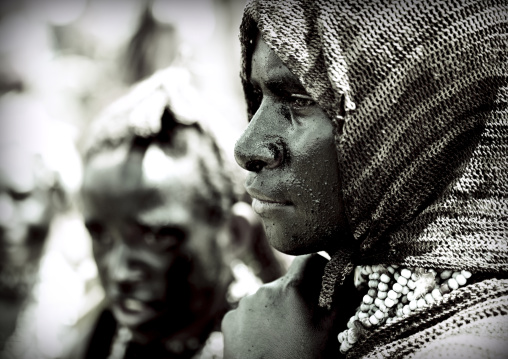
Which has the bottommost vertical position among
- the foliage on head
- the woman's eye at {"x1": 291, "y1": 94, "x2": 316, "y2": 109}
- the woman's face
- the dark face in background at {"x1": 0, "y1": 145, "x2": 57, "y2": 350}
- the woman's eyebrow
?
the dark face in background at {"x1": 0, "y1": 145, "x2": 57, "y2": 350}

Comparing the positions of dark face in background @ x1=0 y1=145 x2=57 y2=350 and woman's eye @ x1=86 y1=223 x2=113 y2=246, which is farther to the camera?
dark face in background @ x1=0 y1=145 x2=57 y2=350

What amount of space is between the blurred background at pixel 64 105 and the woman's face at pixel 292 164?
50 centimetres

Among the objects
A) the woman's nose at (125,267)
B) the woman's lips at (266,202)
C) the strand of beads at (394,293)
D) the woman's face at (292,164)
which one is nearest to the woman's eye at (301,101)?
the woman's face at (292,164)

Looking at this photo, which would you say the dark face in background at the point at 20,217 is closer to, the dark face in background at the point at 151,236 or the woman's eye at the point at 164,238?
the dark face in background at the point at 151,236

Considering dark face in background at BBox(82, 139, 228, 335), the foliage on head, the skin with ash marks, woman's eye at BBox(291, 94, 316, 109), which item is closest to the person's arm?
the skin with ash marks

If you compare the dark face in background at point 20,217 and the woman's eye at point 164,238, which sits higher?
the woman's eye at point 164,238

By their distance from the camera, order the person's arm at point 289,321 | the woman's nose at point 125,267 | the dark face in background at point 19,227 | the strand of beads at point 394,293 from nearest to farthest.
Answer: the strand of beads at point 394,293 < the person's arm at point 289,321 < the woman's nose at point 125,267 < the dark face in background at point 19,227

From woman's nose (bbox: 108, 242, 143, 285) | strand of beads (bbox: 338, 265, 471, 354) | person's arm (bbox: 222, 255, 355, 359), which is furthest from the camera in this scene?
woman's nose (bbox: 108, 242, 143, 285)

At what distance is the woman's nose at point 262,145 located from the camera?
103 centimetres

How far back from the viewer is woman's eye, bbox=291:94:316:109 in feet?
3.35

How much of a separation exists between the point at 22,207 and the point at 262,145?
1.30 metres

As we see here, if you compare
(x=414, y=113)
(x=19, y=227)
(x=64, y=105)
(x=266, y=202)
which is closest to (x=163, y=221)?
(x=266, y=202)

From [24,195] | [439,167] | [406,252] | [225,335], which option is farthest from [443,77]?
[24,195]

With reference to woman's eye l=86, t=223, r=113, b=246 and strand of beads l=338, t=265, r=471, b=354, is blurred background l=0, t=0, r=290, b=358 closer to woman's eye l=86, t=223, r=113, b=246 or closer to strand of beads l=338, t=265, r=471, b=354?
woman's eye l=86, t=223, r=113, b=246
